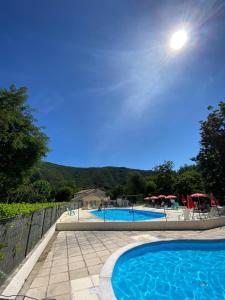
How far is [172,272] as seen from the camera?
7.18 meters

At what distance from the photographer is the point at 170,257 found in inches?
331

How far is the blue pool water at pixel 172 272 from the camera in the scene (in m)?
5.73

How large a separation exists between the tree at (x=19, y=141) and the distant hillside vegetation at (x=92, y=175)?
89353 mm

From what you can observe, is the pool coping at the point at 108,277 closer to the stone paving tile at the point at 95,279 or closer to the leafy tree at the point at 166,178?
the stone paving tile at the point at 95,279

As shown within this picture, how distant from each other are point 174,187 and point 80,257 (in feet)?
108

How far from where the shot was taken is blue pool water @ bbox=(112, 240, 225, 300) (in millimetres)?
5734

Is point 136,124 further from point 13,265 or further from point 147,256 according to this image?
point 13,265

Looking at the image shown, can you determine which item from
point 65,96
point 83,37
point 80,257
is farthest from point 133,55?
point 80,257

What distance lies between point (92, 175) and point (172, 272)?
104m

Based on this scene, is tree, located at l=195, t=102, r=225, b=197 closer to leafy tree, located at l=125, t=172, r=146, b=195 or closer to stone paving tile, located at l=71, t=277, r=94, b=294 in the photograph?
stone paving tile, located at l=71, t=277, r=94, b=294

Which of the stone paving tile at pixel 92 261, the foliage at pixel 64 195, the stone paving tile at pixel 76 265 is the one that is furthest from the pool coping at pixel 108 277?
the foliage at pixel 64 195

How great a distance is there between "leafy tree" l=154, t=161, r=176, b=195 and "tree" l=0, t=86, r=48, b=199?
33654mm

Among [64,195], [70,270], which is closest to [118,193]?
[64,195]

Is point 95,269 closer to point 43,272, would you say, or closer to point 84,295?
point 43,272
